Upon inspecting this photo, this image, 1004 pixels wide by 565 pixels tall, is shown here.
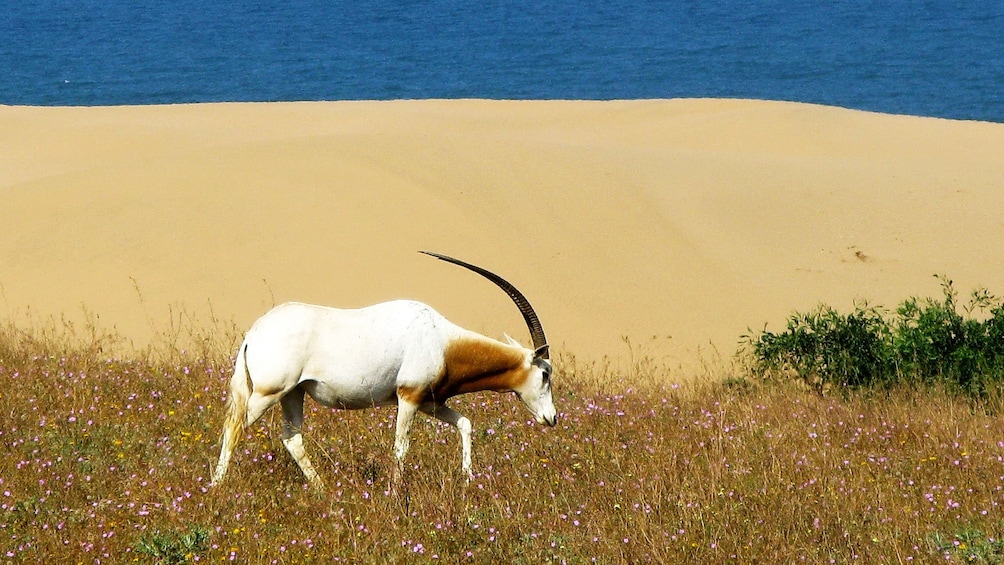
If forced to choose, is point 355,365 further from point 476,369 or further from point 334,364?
point 476,369

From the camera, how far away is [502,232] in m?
16.5

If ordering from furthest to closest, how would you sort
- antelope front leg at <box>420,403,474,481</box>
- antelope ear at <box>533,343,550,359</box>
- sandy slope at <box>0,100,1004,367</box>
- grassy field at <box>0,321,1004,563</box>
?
sandy slope at <box>0,100,1004,367</box>, antelope ear at <box>533,343,550,359</box>, antelope front leg at <box>420,403,474,481</box>, grassy field at <box>0,321,1004,563</box>

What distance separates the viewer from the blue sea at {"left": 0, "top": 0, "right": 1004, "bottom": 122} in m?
49.4

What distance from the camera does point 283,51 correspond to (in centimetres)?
6656

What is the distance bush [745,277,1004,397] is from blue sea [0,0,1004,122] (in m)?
31.0

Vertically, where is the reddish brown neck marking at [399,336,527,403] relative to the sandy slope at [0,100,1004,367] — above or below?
above

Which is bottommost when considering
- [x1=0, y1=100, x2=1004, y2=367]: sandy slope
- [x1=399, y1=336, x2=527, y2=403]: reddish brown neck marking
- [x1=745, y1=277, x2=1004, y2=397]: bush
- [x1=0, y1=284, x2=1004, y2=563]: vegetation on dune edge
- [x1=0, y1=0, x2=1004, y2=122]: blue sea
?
[x1=0, y1=0, x2=1004, y2=122]: blue sea

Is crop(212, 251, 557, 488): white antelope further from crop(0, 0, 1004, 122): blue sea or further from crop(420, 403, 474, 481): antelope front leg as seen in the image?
crop(0, 0, 1004, 122): blue sea

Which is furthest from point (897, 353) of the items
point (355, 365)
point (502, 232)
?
point (355, 365)

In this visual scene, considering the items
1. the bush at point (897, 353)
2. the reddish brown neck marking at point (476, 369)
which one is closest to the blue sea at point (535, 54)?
the bush at point (897, 353)

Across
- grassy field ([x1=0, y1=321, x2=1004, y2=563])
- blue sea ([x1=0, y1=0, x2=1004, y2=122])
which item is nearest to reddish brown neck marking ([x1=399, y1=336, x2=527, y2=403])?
grassy field ([x1=0, y1=321, x2=1004, y2=563])

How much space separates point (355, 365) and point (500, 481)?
1.12 metres

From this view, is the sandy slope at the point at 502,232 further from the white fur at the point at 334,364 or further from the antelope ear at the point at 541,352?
the white fur at the point at 334,364

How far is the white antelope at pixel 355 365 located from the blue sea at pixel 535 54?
122ft
